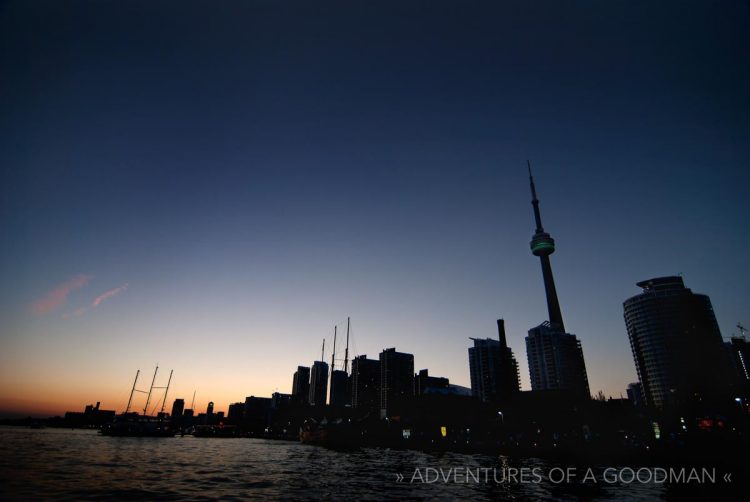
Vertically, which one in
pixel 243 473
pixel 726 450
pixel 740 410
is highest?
pixel 740 410

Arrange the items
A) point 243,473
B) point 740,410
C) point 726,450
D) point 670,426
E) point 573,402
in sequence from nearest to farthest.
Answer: point 243,473, point 726,450, point 740,410, point 670,426, point 573,402

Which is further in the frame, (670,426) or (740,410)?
(670,426)

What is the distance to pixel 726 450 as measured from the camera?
57.5 m

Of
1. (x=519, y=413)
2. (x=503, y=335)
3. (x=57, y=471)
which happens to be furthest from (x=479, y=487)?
(x=503, y=335)

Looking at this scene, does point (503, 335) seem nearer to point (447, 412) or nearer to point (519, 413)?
point (519, 413)

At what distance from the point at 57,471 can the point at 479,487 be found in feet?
148

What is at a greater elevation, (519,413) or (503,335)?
(503,335)

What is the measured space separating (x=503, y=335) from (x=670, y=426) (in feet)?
206

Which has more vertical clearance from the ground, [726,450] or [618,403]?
[618,403]

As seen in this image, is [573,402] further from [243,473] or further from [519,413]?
[243,473]

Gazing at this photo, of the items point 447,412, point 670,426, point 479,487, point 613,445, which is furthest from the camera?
point 447,412

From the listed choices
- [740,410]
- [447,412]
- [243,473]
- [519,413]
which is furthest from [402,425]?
[243,473]

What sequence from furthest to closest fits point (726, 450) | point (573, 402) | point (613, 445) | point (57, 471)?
point (573, 402)
point (613, 445)
point (726, 450)
point (57, 471)

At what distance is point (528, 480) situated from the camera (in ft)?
135
